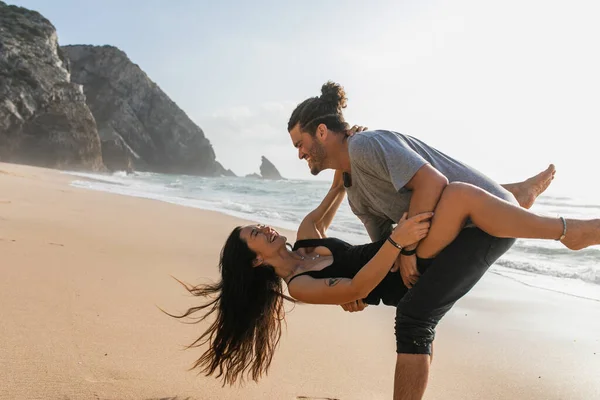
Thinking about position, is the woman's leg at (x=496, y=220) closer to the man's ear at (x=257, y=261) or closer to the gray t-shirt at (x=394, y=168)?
the gray t-shirt at (x=394, y=168)

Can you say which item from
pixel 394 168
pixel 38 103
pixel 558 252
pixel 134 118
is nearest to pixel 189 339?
pixel 394 168

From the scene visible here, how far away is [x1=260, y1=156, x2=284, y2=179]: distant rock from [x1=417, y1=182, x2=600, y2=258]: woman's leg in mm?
100048

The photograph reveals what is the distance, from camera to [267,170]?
4031 inches

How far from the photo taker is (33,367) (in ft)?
8.53

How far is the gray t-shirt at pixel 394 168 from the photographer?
239 cm

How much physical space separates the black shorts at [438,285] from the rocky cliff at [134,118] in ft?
194

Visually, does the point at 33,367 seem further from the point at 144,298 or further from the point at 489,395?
the point at 489,395

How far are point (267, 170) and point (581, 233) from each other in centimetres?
10058

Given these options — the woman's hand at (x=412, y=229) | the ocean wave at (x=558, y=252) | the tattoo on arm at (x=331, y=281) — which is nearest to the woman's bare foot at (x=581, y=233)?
the woman's hand at (x=412, y=229)

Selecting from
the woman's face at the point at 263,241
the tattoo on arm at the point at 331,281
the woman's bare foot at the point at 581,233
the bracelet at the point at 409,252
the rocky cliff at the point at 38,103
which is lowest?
the tattoo on arm at the point at 331,281

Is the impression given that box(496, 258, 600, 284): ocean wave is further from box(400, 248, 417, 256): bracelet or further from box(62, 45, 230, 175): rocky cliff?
box(62, 45, 230, 175): rocky cliff

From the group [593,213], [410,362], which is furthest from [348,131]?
[593,213]

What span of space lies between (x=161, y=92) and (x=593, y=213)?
222 ft

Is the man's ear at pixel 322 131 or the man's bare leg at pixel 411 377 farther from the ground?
the man's ear at pixel 322 131
